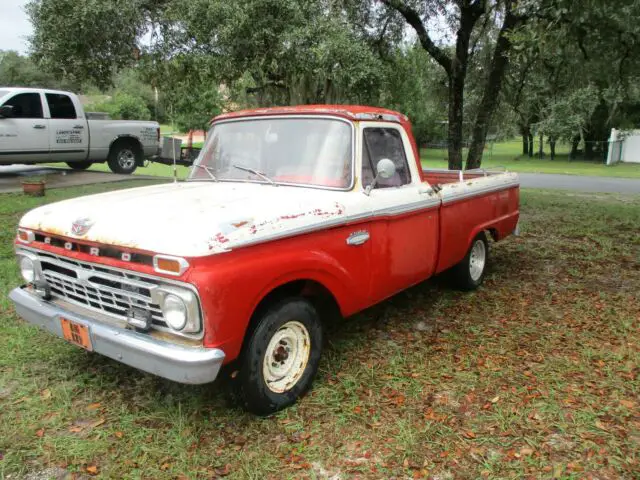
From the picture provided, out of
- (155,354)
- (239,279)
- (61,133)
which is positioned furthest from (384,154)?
(61,133)

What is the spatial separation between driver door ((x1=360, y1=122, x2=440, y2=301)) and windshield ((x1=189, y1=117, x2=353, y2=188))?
0.21 metres

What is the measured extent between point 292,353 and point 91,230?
1452 millimetres

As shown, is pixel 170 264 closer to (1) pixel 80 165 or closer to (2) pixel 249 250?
(2) pixel 249 250

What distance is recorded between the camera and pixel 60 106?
38.8 feet

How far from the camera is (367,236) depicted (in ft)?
11.9

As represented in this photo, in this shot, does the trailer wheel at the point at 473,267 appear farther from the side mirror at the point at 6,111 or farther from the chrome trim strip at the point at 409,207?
the side mirror at the point at 6,111

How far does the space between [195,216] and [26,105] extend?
35.1ft

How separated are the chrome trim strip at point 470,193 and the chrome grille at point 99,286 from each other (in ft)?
9.20

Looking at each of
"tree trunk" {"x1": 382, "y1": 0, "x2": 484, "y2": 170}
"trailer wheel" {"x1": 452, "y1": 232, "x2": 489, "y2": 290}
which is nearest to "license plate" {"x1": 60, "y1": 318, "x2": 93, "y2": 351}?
"trailer wheel" {"x1": 452, "y1": 232, "x2": 489, "y2": 290}

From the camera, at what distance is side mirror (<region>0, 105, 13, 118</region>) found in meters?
10.8

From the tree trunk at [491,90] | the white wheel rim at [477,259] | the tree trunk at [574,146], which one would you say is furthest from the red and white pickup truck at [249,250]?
the tree trunk at [574,146]

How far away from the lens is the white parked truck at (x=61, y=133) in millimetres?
11094

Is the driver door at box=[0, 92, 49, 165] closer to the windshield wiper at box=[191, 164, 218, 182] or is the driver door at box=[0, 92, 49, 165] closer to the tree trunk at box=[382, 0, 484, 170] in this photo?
the tree trunk at box=[382, 0, 484, 170]

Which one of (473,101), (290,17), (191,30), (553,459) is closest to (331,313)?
(553,459)
